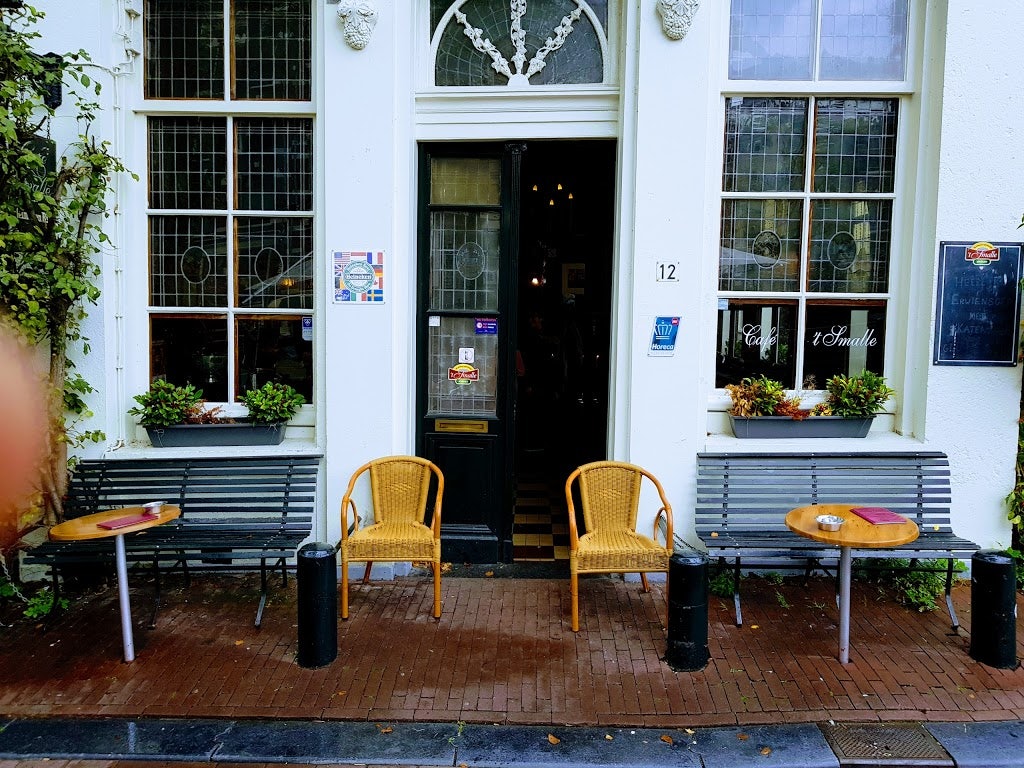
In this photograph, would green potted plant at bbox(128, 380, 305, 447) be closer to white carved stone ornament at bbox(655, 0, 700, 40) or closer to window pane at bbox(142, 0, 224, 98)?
window pane at bbox(142, 0, 224, 98)

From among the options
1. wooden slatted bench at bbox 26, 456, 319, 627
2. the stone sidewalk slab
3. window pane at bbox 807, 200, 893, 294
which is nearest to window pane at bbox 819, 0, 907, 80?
window pane at bbox 807, 200, 893, 294

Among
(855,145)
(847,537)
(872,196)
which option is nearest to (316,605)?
(847,537)

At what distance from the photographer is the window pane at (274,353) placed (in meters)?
5.84

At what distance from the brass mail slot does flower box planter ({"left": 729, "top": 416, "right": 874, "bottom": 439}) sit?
200cm

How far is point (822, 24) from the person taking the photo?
18.2ft

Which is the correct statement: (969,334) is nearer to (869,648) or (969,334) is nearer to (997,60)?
(997,60)

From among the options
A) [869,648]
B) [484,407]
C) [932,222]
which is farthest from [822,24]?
[869,648]

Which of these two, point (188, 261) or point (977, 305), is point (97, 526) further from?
point (977, 305)

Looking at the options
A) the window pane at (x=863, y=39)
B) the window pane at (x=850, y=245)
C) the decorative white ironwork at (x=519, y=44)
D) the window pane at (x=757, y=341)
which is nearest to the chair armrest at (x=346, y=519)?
the window pane at (x=757, y=341)

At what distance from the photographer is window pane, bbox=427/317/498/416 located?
5859 mm

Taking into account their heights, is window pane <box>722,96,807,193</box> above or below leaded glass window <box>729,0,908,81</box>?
below

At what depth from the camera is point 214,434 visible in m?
5.69

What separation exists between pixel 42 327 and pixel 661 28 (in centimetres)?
493

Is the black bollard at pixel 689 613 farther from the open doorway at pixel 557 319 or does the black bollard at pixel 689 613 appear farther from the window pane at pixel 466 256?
the open doorway at pixel 557 319
